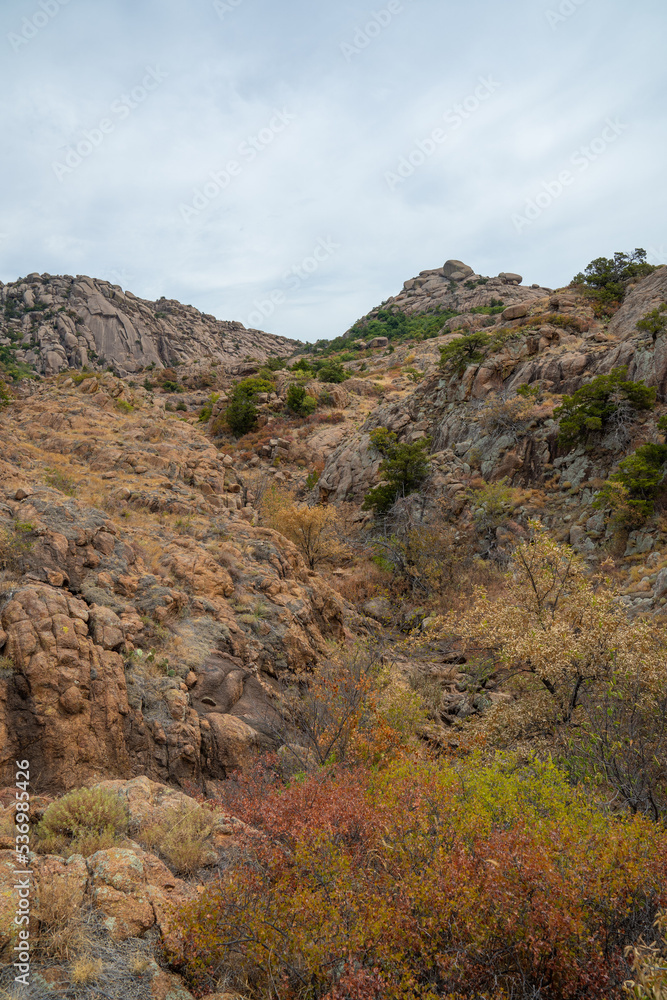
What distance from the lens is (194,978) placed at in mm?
3912

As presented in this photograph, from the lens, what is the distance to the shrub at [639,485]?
613 inches

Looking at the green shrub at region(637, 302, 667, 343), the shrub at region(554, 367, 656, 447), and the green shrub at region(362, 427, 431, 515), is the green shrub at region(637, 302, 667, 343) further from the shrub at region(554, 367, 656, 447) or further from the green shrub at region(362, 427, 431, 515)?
the green shrub at region(362, 427, 431, 515)

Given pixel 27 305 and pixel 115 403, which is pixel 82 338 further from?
pixel 115 403

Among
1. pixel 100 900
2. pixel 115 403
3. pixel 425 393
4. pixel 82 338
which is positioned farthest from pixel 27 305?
pixel 100 900

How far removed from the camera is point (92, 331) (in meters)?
69.8

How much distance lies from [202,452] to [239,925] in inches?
724

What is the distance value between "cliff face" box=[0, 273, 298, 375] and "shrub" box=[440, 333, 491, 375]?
38.8 meters

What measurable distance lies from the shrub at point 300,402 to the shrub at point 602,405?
19.4m

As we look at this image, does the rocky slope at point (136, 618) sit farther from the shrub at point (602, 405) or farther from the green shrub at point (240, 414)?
the green shrub at point (240, 414)

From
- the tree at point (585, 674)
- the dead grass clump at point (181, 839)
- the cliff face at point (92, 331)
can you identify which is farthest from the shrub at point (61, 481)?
the cliff face at point (92, 331)

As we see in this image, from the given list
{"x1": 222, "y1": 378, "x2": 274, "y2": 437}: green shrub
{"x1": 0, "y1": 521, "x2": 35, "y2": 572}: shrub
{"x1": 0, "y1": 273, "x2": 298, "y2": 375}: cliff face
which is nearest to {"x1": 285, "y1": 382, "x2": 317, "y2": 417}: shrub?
{"x1": 222, "y1": 378, "x2": 274, "y2": 437}: green shrub

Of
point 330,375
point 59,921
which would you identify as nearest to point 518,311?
point 330,375

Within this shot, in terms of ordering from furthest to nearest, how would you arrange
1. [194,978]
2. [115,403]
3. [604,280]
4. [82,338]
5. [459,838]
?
[82,338] → [604,280] → [115,403] → [459,838] → [194,978]

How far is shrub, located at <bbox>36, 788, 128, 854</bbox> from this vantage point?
4945 mm
